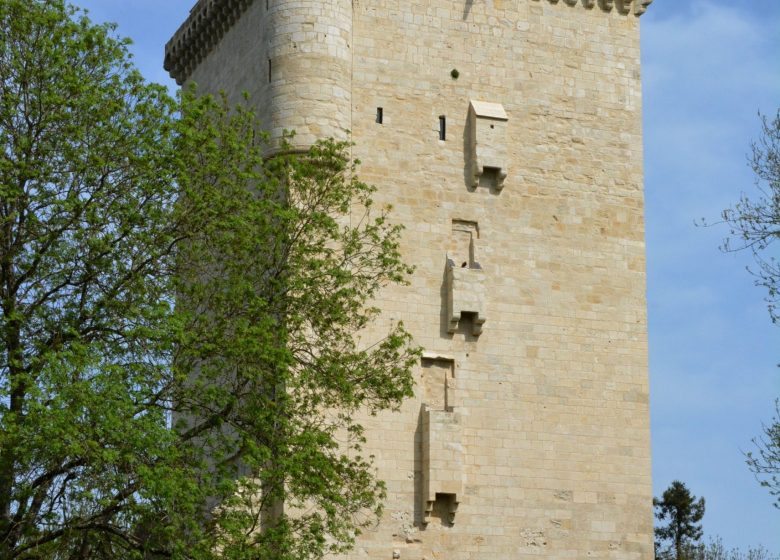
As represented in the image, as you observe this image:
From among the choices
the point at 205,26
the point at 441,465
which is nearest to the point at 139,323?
the point at 441,465

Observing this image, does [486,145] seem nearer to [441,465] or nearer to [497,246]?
[497,246]

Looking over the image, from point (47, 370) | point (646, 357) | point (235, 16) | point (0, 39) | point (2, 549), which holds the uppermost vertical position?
point (235, 16)

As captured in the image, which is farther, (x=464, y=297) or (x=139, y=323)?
(x=464, y=297)

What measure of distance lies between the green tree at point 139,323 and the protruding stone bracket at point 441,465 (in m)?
3.16

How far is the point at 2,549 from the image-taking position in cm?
1883

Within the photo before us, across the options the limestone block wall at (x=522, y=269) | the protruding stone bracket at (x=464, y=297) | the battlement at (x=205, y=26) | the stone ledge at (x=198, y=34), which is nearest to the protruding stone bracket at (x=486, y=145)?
the limestone block wall at (x=522, y=269)

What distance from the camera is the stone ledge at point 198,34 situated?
30.4 m

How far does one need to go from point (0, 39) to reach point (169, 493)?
21.7ft

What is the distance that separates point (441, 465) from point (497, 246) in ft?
14.2

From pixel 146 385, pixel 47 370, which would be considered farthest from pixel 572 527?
pixel 47 370

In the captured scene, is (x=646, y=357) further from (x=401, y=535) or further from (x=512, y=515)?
(x=401, y=535)

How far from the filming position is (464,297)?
26891 mm

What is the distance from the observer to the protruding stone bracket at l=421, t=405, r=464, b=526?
25734mm

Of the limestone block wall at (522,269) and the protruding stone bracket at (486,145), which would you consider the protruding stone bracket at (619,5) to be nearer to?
the limestone block wall at (522,269)
